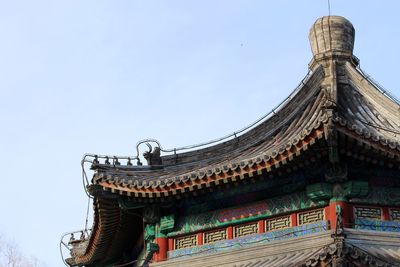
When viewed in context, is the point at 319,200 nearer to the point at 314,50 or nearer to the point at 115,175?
the point at 115,175

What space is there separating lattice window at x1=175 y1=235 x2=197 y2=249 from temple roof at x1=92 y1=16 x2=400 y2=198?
0.98 meters

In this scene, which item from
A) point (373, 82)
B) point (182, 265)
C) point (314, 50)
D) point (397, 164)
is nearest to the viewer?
point (397, 164)

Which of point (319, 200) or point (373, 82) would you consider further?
point (373, 82)

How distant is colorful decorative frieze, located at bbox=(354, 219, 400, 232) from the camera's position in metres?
14.4

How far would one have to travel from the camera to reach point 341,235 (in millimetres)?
12969

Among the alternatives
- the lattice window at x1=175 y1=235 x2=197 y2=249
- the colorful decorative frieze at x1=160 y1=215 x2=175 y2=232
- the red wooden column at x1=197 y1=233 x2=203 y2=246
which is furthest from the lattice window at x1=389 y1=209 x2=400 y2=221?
the colorful decorative frieze at x1=160 y1=215 x2=175 y2=232

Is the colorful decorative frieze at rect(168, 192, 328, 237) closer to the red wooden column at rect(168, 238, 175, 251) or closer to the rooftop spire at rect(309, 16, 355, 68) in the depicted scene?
the red wooden column at rect(168, 238, 175, 251)

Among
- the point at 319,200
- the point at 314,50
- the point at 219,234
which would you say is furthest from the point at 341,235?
the point at 314,50

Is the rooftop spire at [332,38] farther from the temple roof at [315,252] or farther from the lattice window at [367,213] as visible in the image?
the temple roof at [315,252]

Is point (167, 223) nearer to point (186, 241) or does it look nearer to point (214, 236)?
point (186, 241)

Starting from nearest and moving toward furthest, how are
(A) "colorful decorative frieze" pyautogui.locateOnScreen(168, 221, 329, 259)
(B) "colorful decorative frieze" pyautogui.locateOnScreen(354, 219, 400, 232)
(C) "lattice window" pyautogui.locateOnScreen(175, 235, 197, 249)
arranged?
(B) "colorful decorative frieze" pyautogui.locateOnScreen(354, 219, 400, 232), (A) "colorful decorative frieze" pyautogui.locateOnScreen(168, 221, 329, 259), (C) "lattice window" pyautogui.locateOnScreen(175, 235, 197, 249)

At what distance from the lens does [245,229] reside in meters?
15.2

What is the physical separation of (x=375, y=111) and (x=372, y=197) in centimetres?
303

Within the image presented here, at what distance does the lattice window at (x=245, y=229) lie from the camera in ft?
49.6
